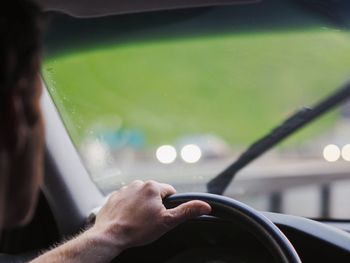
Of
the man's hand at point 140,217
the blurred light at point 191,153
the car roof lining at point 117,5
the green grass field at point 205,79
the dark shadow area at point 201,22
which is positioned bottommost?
the blurred light at point 191,153

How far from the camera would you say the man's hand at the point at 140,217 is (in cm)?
230

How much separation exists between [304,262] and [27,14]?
165 centimetres

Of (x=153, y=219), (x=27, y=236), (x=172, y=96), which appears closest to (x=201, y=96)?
(x=172, y=96)

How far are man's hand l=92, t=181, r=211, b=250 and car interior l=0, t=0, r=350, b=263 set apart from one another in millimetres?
138

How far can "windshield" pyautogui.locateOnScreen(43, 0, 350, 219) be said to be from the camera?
115 inches

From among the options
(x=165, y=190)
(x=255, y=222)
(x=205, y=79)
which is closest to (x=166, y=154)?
(x=205, y=79)

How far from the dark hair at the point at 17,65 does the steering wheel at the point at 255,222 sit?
103 centimetres

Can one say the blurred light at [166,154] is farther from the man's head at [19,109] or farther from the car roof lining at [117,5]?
the man's head at [19,109]

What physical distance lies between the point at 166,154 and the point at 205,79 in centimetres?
85

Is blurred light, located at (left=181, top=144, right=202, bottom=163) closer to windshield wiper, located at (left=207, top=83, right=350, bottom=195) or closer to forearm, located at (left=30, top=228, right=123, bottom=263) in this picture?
windshield wiper, located at (left=207, top=83, right=350, bottom=195)

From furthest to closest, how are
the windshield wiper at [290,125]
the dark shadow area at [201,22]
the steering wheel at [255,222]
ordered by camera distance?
the windshield wiper at [290,125]
the dark shadow area at [201,22]
the steering wheel at [255,222]

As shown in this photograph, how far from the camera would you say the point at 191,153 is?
4.18 metres

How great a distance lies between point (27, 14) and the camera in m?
1.21

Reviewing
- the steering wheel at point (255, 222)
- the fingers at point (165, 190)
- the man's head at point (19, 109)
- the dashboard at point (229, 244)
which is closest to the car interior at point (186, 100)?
the dashboard at point (229, 244)
